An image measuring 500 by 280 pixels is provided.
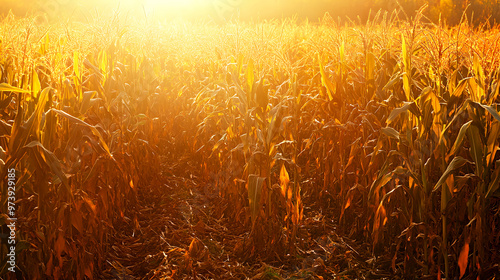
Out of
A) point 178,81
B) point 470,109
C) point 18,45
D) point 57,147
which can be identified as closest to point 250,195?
point 57,147

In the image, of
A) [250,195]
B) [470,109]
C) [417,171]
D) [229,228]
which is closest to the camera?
[470,109]

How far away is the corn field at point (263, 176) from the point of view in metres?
2.42

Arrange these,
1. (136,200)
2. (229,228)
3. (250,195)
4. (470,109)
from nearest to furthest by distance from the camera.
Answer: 1. (470,109)
2. (250,195)
3. (229,228)
4. (136,200)

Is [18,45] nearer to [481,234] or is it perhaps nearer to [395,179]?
[395,179]

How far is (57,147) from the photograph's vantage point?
Result: 101 inches

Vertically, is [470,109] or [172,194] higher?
[470,109]

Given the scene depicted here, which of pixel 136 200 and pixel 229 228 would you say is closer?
pixel 229 228

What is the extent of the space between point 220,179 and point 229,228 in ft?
2.34

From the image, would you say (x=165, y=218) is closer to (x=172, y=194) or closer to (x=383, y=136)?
(x=172, y=194)

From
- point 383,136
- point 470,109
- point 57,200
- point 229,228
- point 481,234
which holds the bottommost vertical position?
point 229,228

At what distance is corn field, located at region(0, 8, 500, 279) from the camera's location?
2420 mm

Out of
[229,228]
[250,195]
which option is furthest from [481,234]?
[229,228]

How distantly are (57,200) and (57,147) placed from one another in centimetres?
35

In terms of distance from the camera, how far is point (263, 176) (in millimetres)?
3219
